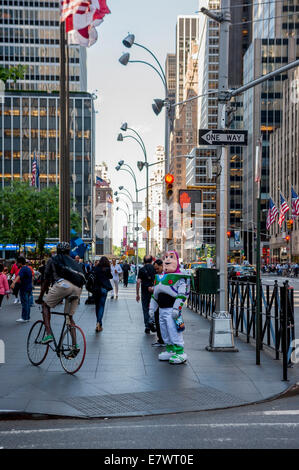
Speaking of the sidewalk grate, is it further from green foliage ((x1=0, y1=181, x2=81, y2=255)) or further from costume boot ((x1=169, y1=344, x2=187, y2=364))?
green foliage ((x1=0, y1=181, x2=81, y2=255))

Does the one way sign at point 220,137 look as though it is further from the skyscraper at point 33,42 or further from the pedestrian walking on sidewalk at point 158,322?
the skyscraper at point 33,42

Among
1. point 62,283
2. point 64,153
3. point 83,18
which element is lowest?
point 62,283

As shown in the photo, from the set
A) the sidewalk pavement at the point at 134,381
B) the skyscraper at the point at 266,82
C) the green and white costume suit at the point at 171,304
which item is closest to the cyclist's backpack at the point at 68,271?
the sidewalk pavement at the point at 134,381

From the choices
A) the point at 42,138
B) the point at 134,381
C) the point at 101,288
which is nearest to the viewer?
the point at 134,381

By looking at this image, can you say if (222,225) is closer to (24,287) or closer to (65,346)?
(65,346)

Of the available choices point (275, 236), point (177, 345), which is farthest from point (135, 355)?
point (275, 236)

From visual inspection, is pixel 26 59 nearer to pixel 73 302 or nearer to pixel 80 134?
pixel 80 134

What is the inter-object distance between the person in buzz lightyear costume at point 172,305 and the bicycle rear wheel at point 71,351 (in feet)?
5.57

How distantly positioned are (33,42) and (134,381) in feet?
371

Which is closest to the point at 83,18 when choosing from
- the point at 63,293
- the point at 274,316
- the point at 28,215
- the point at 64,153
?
the point at 64,153

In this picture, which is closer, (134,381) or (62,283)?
(134,381)

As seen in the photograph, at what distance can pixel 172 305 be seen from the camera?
407 inches

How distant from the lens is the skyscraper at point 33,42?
Answer: 11119 cm

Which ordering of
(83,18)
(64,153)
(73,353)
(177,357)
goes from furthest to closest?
(64,153) → (83,18) → (177,357) → (73,353)
